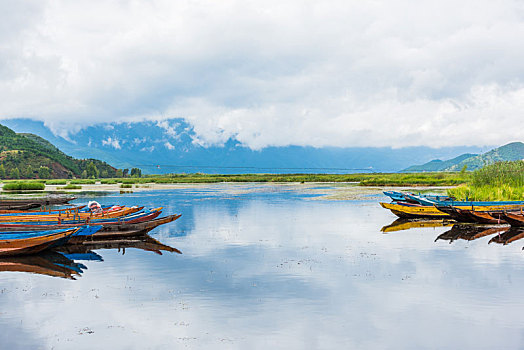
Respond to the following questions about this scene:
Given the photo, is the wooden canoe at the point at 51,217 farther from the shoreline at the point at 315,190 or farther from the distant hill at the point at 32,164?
the distant hill at the point at 32,164

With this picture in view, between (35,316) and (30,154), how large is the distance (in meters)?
166

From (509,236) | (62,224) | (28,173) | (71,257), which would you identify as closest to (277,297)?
(71,257)

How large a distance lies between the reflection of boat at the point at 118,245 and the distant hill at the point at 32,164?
436ft

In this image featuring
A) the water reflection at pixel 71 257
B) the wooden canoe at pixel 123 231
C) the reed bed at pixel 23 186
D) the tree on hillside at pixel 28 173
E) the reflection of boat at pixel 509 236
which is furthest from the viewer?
the tree on hillside at pixel 28 173

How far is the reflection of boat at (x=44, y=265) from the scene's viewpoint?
1672 cm

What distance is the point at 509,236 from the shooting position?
24.0m

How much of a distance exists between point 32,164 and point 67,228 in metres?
147

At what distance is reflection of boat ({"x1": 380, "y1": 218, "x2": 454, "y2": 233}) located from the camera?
2805 cm

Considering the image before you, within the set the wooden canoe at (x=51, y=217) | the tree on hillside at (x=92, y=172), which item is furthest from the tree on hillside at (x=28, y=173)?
the wooden canoe at (x=51, y=217)

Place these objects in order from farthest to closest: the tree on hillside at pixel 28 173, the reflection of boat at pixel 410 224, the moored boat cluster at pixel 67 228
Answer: the tree on hillside at pixel 28 173
the reflection of boat at pixel 410 224
the moored boat cluster at pixel 67 228

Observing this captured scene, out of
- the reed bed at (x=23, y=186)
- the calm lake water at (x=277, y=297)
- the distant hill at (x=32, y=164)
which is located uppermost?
the distant hill at (x=32, y=164)

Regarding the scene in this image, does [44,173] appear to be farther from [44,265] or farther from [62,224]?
[44,265]

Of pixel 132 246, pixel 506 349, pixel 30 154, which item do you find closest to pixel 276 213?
pixel 132 246

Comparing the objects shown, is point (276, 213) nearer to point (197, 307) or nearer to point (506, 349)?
point (197, 307)
